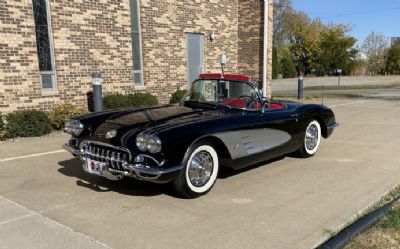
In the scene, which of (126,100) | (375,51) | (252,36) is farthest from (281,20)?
(126,100)

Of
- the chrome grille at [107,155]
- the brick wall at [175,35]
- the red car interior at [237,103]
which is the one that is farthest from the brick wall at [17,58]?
the red car interior at [237,103]

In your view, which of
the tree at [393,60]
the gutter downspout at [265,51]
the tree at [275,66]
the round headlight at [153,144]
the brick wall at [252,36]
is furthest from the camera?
the tree at [393,60]

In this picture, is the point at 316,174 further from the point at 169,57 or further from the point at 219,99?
the point at 169,57

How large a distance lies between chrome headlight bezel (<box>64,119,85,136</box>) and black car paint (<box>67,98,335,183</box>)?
0.20 ft

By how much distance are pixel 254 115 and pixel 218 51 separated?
932 centimetres

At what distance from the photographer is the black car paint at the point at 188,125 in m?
4.19

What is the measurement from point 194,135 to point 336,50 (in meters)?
41.1

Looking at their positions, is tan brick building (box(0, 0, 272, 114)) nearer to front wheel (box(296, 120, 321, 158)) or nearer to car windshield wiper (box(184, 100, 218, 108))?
car windshield wiper (box(184, 100, 218, 108))

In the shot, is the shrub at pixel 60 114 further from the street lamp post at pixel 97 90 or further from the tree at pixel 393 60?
the tree at pixel 393 60

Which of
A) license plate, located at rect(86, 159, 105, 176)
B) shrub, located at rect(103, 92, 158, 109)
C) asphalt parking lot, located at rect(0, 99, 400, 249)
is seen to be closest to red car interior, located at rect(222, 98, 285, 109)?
asphalt parking lot, located at rect(0, 99, 400, 249)

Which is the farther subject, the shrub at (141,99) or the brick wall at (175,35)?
the brick wall at (175,35)

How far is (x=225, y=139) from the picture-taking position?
4.69m

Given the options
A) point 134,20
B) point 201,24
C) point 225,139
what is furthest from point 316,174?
point 201,24

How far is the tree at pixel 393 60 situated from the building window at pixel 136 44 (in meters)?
41.3
